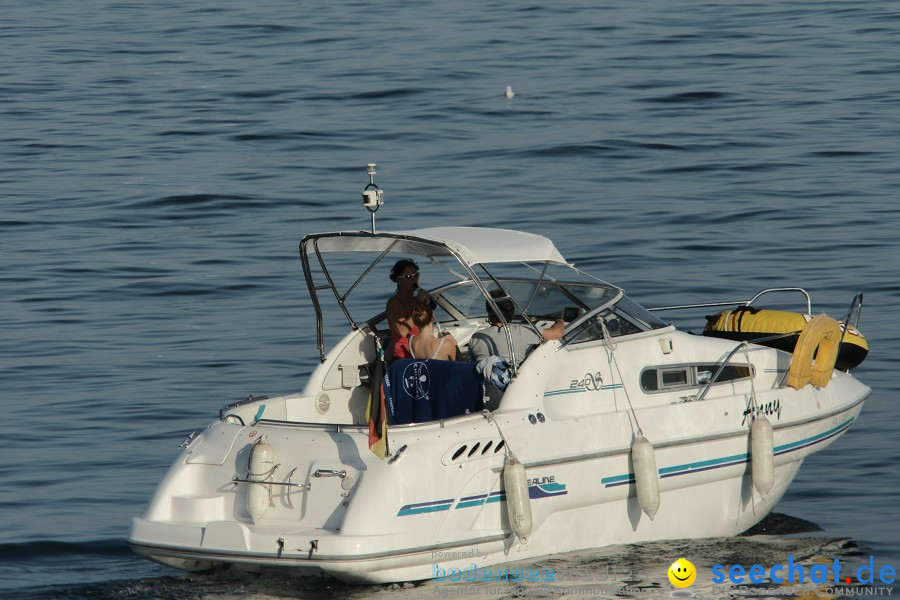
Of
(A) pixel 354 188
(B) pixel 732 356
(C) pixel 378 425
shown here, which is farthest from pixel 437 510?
(A) pixel 354 188

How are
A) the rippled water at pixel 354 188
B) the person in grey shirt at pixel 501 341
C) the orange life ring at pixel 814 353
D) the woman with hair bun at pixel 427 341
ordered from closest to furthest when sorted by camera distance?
1. the person in grey shirt at pixel 501 341
2. the woman with hair bun at pixel 427 341
3. the orange life ring at pixel 814 353
4. the rippled water at pixel 354 188

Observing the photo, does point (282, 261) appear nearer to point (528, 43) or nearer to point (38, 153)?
point (38, 153)

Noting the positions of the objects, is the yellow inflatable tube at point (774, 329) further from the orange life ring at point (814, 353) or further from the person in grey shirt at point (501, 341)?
the person in grey shirt at point (501, 341)

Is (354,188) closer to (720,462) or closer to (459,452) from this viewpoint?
(720,462)

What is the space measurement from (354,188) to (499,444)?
41.8 ft

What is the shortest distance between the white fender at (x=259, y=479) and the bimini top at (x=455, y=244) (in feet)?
4.70

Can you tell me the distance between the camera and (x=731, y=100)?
25484 mm

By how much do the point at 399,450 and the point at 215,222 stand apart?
12.0m

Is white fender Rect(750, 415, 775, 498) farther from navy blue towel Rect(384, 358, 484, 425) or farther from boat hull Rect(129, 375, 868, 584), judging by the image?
navy blue towel Rect(384, 358, 484, 425)

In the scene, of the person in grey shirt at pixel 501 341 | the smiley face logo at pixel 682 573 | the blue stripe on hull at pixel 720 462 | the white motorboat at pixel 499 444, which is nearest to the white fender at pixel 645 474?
the white motorboat at pixel 499 444

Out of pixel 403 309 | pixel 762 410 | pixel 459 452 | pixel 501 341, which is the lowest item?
pixel 459 452

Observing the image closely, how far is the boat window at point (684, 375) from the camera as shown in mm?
9461

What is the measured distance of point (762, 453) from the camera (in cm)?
954

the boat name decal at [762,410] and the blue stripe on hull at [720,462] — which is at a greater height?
the boat name decal at [762,410]
